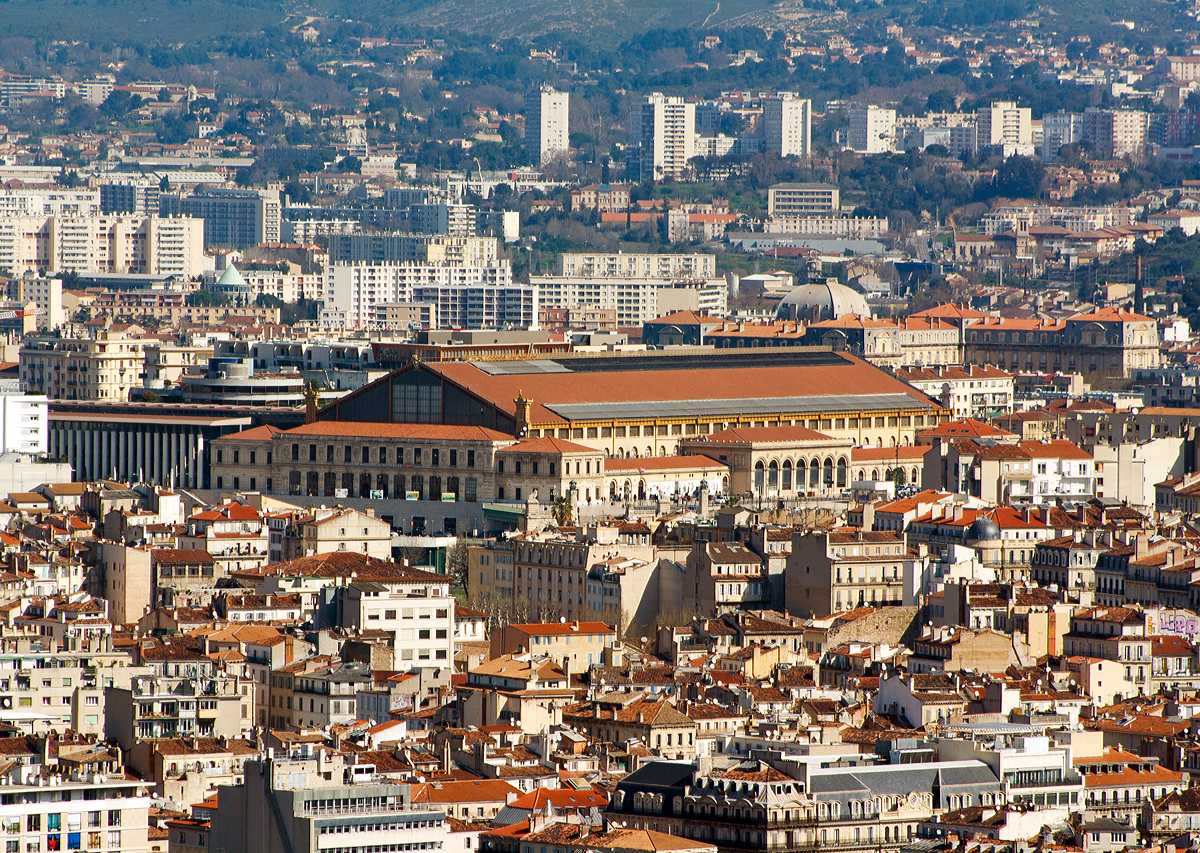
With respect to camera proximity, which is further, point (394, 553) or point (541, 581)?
point (394, 553)

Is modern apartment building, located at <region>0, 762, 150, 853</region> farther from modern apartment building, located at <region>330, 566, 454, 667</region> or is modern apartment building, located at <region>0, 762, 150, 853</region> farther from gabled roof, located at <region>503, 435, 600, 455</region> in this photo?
gabled roof, located at <region>503, 435, 600, 455</region>

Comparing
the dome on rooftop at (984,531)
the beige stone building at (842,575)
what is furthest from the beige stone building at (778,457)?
the beige stone building at (842,575)

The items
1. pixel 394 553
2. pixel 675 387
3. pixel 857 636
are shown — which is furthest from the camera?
pixel 675 387

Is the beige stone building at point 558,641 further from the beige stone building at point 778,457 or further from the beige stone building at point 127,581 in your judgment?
the beige stone building at point 778,457

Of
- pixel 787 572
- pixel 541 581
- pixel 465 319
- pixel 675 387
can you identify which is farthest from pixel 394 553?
pixel 465 319

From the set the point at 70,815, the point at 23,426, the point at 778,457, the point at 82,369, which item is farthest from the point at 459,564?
the point at 82,369

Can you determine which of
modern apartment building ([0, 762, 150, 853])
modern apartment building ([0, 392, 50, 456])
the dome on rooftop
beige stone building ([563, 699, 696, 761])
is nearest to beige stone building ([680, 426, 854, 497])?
the dome on rooftop

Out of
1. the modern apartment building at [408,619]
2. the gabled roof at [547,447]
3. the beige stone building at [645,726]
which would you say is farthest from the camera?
the gabled roof at [547,447]

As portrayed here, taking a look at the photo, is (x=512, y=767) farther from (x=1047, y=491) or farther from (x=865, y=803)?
(x=1047, y=491)
